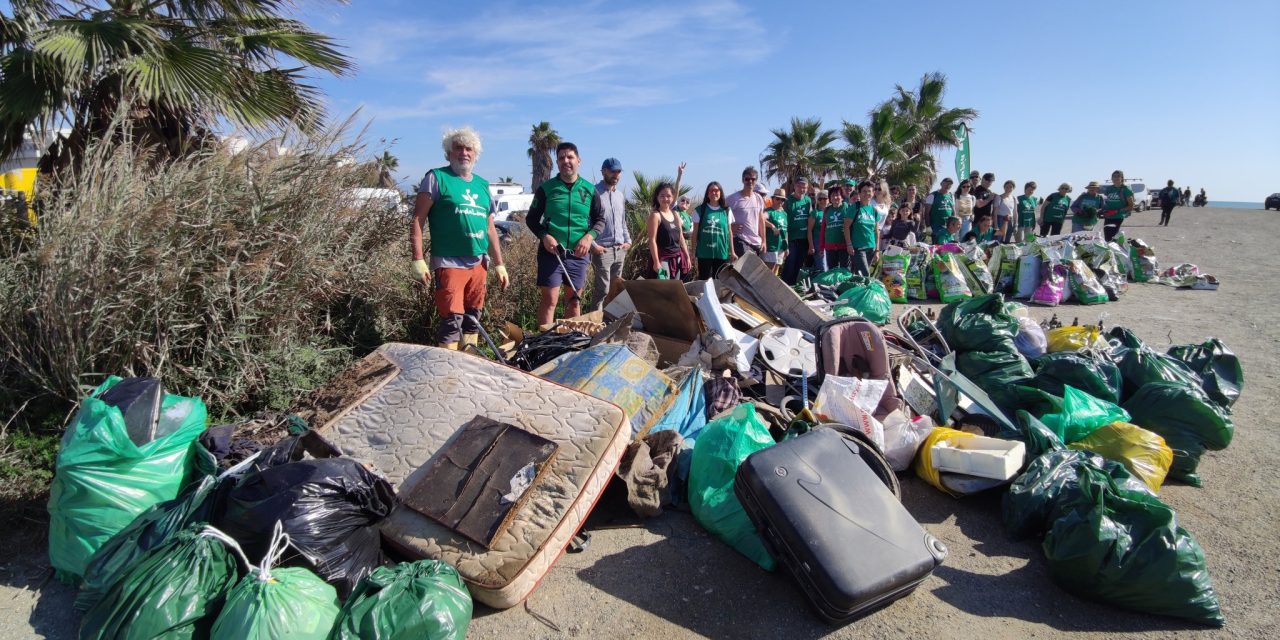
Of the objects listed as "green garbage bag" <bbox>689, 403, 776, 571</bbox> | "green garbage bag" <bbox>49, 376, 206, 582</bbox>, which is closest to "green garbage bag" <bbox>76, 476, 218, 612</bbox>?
"green garbage bag" <bbox>49, 376, 206, 582</bbox>

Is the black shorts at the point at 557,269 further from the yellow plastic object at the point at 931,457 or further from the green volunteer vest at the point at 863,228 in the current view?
the green volunteer vest at the point at 863,228

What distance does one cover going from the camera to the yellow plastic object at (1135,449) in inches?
127

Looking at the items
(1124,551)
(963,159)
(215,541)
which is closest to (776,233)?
(1124,551)

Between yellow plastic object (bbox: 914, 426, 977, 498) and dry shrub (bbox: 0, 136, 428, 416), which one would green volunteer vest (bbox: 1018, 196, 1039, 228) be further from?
dry shrub (bbox: 0, 136, 428, 416)

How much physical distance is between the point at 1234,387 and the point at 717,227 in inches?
177

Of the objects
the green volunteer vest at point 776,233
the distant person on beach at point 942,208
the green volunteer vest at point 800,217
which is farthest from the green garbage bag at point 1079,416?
the distant person on beach at point 942,208

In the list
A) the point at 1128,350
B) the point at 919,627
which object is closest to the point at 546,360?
the point at 919,627

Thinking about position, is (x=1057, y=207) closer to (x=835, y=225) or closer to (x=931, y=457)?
(x=835, y=225)

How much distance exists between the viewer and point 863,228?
8625mm

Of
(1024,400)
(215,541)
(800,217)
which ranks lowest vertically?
(1024,400)

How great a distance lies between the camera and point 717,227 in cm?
705

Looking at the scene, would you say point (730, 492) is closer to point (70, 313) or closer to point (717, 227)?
point (70, 313)

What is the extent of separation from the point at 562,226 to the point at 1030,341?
391cm

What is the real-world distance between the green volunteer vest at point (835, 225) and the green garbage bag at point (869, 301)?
2.06 meters
